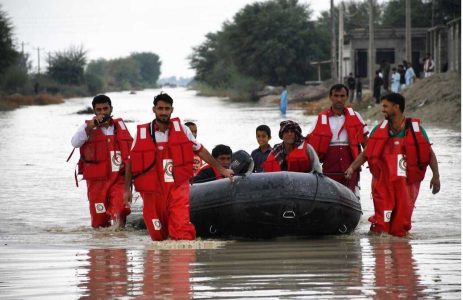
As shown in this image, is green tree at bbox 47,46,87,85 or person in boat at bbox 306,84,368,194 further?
green tree at bbox 47,46,87,85

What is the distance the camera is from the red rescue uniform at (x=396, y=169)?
457 inches

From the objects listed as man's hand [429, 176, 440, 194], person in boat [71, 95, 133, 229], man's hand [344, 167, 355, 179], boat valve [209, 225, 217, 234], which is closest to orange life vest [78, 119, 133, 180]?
person in boat [71, 95, 133, 229]

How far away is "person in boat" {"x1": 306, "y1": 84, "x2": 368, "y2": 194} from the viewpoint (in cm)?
1295

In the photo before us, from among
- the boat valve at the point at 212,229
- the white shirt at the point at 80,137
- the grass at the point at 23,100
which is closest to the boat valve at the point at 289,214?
the boat valve at the point at 212,229

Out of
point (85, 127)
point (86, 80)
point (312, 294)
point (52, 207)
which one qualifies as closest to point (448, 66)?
point (52, 207)

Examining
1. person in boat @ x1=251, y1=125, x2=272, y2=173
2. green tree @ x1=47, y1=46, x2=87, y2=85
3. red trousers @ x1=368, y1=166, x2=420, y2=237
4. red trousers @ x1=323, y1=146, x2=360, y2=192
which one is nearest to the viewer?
red trousers @ x1=368, y1=166, x2=420, y2=237

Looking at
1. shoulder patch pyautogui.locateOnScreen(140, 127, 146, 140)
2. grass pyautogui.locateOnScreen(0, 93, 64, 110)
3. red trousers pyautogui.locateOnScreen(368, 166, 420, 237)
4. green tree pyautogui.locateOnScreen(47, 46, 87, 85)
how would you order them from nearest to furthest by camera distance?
shoulder patch pyautogui.locateOnScreen(140, 127, 146, 140) → red trousers pyautogui.locateOnScreen(368, 166, 420, 237) → grass pyautogui.locateOnScreen(0, 93, 64, 110) → green tree pyautogui.locateOnScreen(47, 46, 87, 85)

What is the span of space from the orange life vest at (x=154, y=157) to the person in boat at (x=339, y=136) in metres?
2.40

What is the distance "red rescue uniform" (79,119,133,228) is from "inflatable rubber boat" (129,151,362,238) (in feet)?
4.12

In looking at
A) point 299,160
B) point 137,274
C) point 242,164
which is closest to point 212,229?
point 242,164

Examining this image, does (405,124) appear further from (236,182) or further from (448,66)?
(448,66)

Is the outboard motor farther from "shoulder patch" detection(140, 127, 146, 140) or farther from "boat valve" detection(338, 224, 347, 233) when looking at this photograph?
A: "shoulder patch" detection(140, 127, 146, 140)

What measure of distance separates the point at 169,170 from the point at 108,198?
247 centimetres

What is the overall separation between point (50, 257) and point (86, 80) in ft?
448
